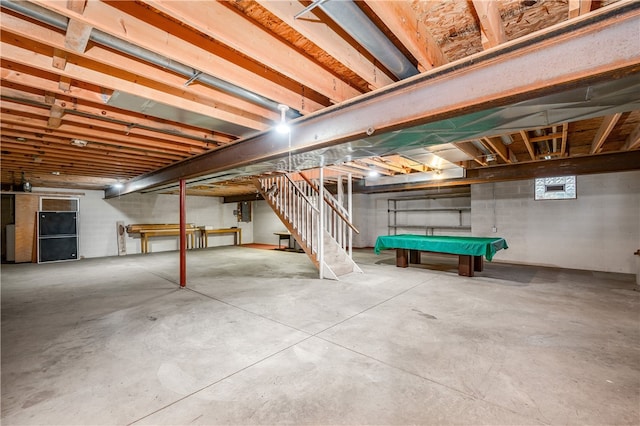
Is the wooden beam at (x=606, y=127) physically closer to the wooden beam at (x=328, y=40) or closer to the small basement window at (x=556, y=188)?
the small basement window at (x=556, y=188)

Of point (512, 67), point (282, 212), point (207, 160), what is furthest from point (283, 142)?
point (282, 212)

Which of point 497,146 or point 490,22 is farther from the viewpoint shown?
point 497,146

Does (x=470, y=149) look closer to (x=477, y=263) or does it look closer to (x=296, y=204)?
(x=477, y=263)

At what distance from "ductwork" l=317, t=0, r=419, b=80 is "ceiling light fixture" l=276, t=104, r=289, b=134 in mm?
1066

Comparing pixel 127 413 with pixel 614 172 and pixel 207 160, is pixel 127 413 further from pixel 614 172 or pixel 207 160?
pixel 614 172

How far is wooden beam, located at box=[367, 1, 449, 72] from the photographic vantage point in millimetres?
1392

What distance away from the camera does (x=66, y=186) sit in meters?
7.80

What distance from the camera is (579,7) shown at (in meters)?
1.35

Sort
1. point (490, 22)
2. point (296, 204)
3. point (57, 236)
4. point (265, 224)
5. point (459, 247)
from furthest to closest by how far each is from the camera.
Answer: point (265, 224) → point (57, 236) → point (296, 204) → point (459, 247) → point (490, 22)

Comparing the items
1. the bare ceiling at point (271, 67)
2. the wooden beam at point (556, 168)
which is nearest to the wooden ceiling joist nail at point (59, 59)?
the bare ceiling at point (271, 67)

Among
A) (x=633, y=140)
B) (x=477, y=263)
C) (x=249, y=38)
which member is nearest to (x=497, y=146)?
→ (x=633, y=140)

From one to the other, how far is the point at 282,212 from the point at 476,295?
12.8ft

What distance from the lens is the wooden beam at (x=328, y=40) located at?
1.42 metres

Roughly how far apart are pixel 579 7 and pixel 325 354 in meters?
2.75
